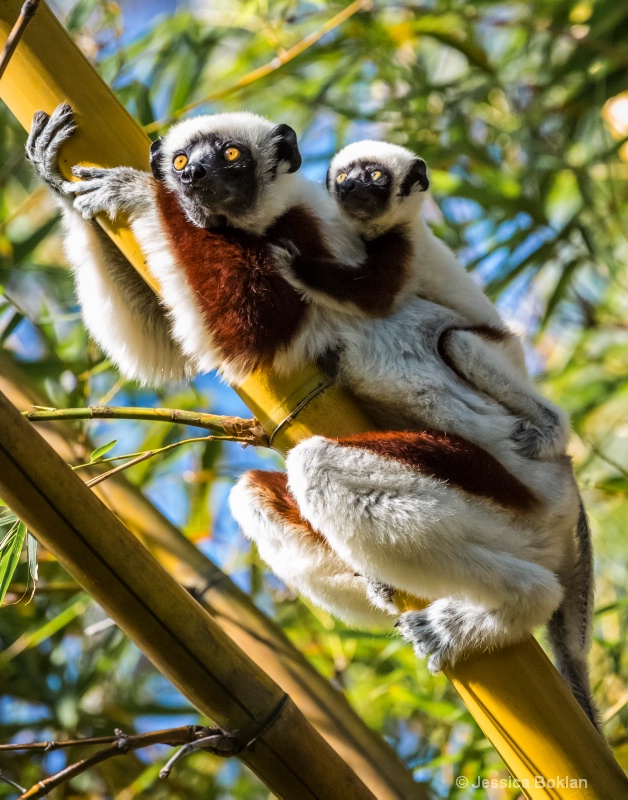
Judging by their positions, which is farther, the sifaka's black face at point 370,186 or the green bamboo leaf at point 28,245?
the green bamboo leaf at point 28,245

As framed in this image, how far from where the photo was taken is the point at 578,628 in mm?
3484

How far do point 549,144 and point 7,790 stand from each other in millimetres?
5592

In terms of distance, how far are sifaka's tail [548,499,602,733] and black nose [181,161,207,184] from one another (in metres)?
2.02

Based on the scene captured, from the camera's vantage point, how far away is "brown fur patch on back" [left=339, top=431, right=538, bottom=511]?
3.06 meters

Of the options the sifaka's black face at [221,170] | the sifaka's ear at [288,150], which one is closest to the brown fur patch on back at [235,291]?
the sifaka's black face at [221,170]

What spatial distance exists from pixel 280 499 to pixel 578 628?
1274 mm

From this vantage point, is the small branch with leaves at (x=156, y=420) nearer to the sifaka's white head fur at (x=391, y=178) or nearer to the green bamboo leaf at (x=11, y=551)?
the green bamboo leaf at (x=11, y=551)

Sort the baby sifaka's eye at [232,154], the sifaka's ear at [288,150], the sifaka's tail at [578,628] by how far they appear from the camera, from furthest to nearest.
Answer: the sifaka's ear at [288,150] < the baby sifaka's eye at [232,154] < the sifaka's tail at [578,628]

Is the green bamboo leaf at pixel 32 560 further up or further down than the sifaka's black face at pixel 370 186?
further down

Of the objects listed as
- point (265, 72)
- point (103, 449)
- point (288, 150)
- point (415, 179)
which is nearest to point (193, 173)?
point (288, 150)

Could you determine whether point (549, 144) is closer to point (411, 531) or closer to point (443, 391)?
point (443, 391)

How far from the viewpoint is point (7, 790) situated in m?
5.15

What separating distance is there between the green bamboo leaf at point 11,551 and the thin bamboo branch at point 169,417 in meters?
0.36

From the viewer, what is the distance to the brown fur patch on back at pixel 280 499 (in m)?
3.47
